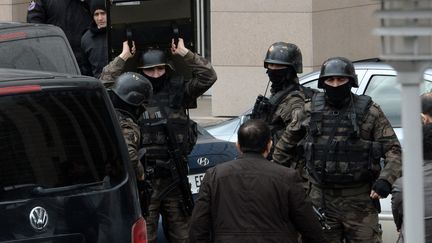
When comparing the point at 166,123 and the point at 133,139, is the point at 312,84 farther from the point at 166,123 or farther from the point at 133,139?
the point at 133,139

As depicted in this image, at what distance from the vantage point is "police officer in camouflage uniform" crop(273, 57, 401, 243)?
713 centimetres

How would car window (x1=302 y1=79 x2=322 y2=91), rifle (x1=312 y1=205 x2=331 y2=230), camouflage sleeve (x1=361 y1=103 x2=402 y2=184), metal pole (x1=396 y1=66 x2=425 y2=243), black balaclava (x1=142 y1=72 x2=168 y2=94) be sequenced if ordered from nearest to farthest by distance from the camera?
metal pole (x1=396 y1=66 x2=425 y2=243), camouflage sleeve (x1=361 y1=103 x2=402 y2=184), rifle (x1=312 y1=205 x2=331 y2=230), black balaclava (x1=142 y1=72 x2=168 y2=94), car window (x1=302 y1=79 x2=322 y2=91)

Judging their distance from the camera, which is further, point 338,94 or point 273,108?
point 273,108

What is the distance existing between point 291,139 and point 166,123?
91 centimetres

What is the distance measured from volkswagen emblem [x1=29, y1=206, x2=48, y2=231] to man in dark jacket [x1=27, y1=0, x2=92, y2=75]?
5713mm

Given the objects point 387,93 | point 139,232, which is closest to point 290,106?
point 387,93

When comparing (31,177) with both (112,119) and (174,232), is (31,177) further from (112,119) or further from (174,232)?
(174,232)

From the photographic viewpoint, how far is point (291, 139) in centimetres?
750

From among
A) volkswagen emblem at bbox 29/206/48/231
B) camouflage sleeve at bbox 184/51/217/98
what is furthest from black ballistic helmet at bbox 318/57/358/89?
volkswagen emblem at bbox 29/206/48/231

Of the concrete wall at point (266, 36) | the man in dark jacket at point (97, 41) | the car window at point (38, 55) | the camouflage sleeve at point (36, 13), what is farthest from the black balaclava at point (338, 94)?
the concrete wall at point (266, 36)

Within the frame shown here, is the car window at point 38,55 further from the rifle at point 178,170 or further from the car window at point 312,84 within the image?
the car window at point 312,84

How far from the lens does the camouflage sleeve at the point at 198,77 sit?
8086mm

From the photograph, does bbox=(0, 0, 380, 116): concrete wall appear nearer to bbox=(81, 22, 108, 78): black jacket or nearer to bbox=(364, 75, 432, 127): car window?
bbox=(81, 22, 108, 78): black jacket

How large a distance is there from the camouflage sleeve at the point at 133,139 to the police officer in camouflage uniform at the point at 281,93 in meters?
1.04
